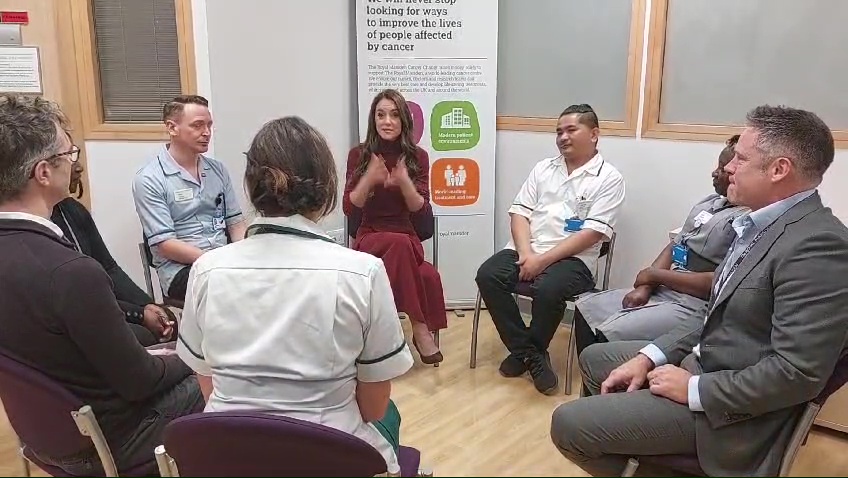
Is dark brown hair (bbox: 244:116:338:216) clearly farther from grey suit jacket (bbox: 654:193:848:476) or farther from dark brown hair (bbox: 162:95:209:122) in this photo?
dark brown hair (bbox: 162:95:209:122)

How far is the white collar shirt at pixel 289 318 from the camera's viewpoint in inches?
52.9

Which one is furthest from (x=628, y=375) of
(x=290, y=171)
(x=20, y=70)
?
(x=20, y=70)

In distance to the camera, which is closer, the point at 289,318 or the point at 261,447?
the point at 261,447

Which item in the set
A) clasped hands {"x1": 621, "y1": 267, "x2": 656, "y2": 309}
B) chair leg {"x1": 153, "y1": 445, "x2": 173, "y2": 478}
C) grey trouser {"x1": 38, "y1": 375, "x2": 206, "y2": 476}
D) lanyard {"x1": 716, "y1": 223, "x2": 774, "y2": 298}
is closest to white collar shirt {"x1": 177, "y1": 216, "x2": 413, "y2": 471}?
chair leg {"x1": 153, "y1": 445, "x2": 173, "y2": 478}

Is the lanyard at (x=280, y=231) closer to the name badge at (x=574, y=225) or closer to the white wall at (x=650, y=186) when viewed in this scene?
Answer: the name badge at (x=574, y=225)

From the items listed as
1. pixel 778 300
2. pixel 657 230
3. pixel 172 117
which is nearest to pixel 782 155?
pixel 778 300

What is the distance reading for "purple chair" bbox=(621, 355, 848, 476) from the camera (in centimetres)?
165

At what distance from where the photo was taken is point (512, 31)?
413 centimetres

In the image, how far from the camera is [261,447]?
1.05 metres

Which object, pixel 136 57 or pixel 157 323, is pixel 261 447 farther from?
pixel 136 57

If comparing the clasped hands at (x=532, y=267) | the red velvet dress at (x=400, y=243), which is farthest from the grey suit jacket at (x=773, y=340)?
the red velvet dress at (x=400, y=243)

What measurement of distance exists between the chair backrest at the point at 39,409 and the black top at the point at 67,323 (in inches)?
2.3

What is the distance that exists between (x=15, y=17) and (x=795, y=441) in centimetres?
385

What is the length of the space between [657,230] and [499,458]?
312 cm
